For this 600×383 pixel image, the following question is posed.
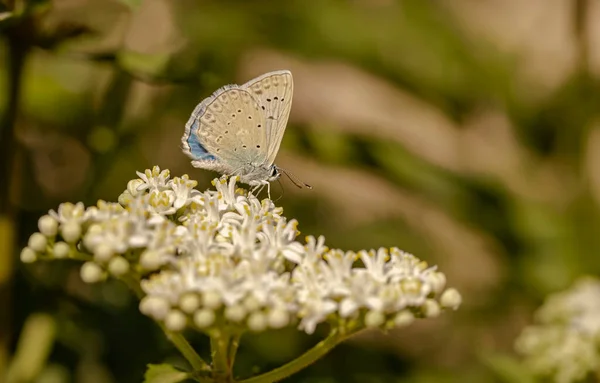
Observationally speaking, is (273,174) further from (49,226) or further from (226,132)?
(49,226)

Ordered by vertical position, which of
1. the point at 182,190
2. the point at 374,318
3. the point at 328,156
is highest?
the point at 328,156

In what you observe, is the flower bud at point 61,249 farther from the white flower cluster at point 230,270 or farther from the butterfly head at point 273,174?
the butterfly head at point 273,174

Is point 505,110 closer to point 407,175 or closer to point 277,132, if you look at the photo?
point 407,175

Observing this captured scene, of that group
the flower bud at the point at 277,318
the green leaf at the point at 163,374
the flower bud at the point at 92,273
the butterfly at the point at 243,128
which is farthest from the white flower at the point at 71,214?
the butterfly at the point at 243,128

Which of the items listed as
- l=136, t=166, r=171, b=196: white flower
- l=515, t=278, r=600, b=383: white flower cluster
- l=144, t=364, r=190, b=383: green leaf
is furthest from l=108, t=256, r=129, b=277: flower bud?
l=515, t=278, r=600, b=383: white flower cluster

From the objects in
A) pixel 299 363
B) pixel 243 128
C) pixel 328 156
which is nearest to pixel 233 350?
pixel 299 363

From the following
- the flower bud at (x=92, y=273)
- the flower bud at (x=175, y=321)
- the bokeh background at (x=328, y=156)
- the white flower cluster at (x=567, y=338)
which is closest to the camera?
the flower bud at (x=175, y=321)

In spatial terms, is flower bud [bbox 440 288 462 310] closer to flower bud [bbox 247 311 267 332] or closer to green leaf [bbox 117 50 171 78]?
flower bud [bbox 247 311 267 332]
